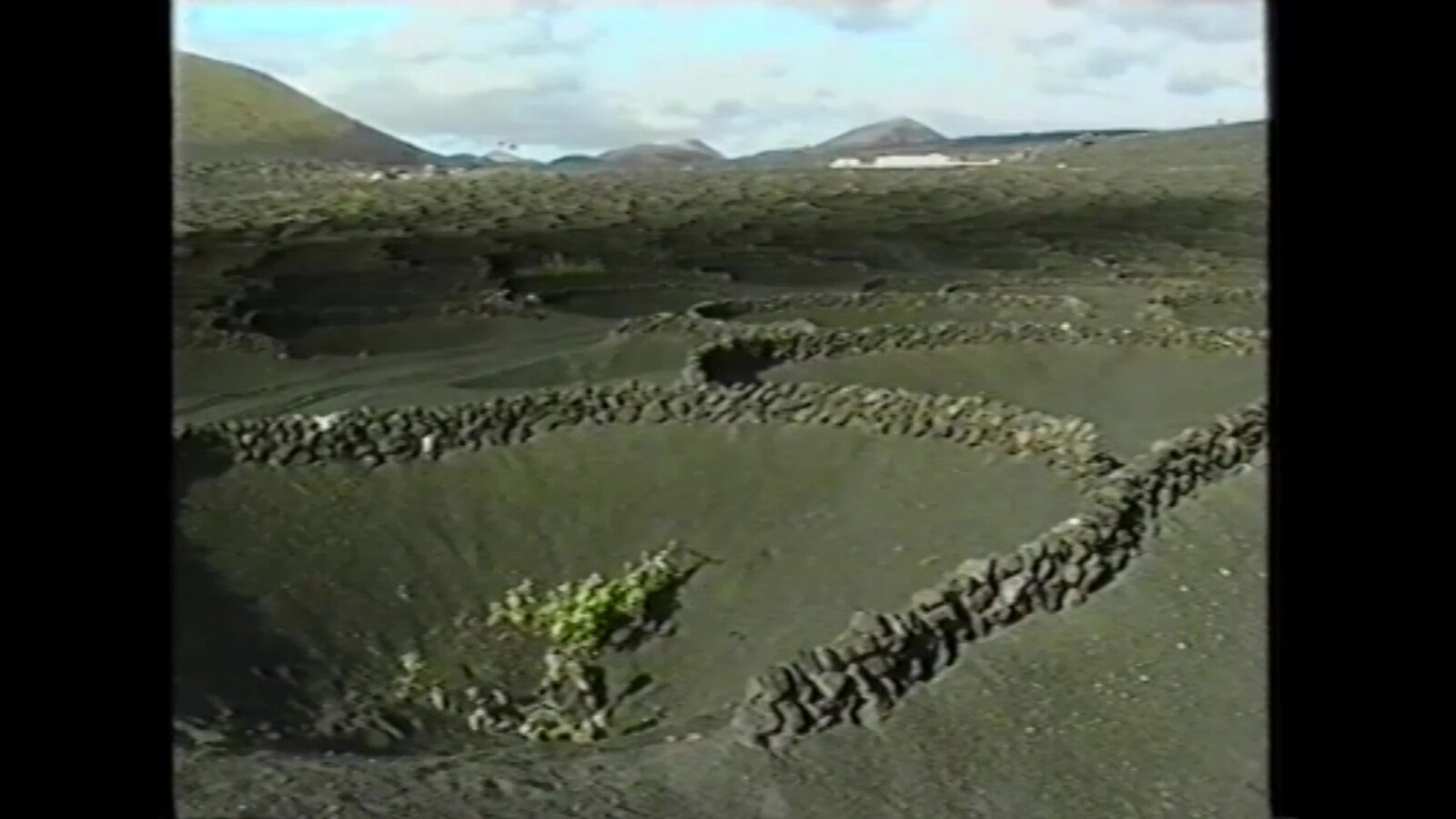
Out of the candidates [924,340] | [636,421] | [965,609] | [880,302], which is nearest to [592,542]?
[636,421]

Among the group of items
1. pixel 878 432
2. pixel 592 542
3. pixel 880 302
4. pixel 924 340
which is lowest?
pixel 592 542

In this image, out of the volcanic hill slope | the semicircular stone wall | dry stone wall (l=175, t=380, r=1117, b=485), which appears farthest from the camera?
dry stone wall (l=175, t=380, r=1117, b=485)

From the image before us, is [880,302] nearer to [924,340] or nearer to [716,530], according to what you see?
[924,340]

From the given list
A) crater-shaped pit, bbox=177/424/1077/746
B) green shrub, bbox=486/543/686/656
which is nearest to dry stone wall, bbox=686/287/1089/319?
crater-shaped pit, bbox=177/424/1077/746

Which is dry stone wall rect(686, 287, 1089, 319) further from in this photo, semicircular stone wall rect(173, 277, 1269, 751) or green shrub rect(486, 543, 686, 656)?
green shrub rect(486, 543, 686, 656)

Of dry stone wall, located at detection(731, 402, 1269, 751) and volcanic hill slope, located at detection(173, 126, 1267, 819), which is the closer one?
volcanic hill slope, located at detection(173, 126, 1267, 819)

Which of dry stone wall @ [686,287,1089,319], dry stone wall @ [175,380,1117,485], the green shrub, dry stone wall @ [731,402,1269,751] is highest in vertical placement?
dry stone wall @ [686,287,1089,319]
